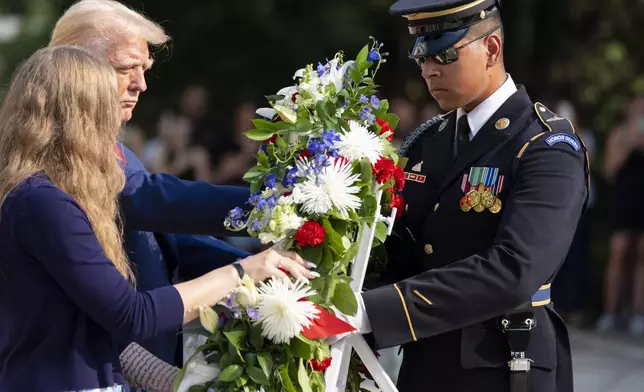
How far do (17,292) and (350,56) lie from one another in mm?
8437

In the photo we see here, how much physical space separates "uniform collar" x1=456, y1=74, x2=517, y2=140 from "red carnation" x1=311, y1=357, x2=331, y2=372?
89 cm

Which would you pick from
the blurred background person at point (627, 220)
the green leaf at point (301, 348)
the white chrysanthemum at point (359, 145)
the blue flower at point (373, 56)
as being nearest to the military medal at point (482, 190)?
the white chrysanthemum at point (359, 145)

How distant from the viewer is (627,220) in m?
9.57

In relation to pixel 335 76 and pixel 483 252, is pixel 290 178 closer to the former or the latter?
pixel 335 76

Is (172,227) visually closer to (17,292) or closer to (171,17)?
(17,292)

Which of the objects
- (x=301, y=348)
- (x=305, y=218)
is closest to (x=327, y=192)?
(x=305, y=218)

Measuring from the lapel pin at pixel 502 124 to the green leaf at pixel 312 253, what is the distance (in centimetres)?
73

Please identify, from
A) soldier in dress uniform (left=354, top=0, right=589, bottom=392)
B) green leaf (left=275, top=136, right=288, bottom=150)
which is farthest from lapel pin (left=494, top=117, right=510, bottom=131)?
green leaf (left=275, top=136, right=288, bottom=150)

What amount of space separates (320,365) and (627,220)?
6962mm

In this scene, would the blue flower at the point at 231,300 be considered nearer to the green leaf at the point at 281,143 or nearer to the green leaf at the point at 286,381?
the green leaf at the point at 286,381

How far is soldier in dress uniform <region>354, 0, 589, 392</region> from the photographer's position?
3.24m

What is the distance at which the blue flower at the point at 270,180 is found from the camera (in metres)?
3.14

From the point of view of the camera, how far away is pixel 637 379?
7.71 metres

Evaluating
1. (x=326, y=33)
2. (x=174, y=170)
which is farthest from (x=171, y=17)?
(x=174, y=170)
